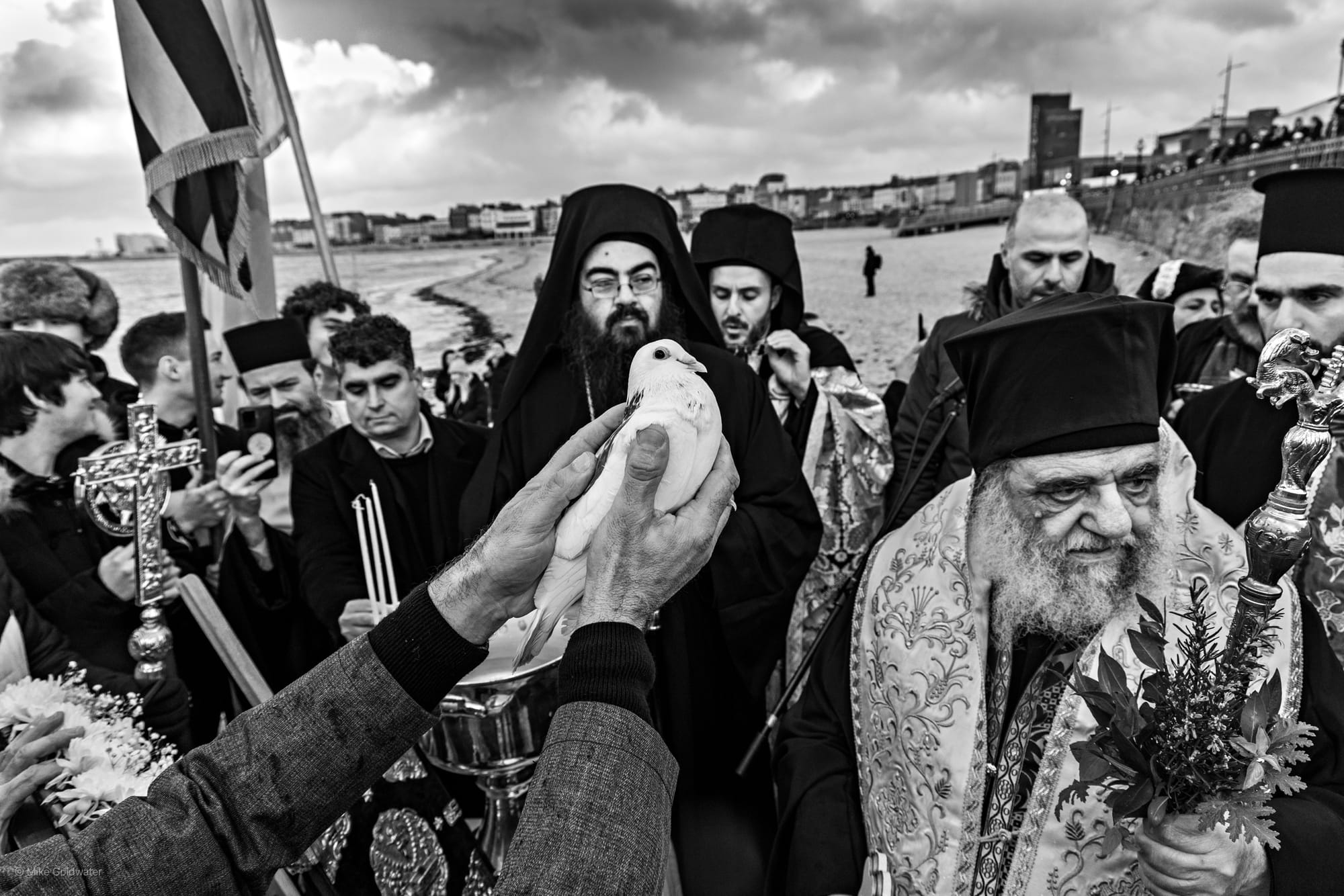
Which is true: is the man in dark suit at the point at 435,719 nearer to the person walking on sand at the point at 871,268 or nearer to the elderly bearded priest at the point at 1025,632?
the elderly bearded priest at the point at 1025,632

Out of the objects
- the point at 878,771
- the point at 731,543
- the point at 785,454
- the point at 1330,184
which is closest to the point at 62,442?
the point at 731,543

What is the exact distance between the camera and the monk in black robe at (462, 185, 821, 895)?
9.26 feet

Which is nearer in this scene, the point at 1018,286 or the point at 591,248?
the point at 591,248

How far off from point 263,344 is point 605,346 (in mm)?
2256

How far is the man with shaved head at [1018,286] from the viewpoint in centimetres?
361

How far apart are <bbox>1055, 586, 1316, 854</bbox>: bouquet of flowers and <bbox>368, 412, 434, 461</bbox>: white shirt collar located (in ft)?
9.59

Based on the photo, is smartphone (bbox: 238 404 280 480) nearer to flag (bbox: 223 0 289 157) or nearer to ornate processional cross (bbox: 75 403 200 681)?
ornate processional cross (bbox: 75 403 200 681)

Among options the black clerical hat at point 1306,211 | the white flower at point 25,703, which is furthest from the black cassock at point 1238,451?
the white flower at point 25,703

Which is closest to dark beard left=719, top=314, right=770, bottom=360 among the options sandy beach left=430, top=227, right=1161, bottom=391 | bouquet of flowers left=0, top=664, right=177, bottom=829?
bouquet of flowers left=0, top=664, right=177, bottom=829

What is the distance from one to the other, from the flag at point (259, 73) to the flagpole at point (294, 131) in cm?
2

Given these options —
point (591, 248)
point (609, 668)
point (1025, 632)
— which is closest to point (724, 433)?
point (591, 248)

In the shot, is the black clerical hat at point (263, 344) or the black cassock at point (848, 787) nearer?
the black cassock at point (848, 787)

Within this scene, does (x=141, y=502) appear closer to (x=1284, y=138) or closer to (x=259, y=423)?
(x=259, y=423)

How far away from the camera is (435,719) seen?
136 cm
